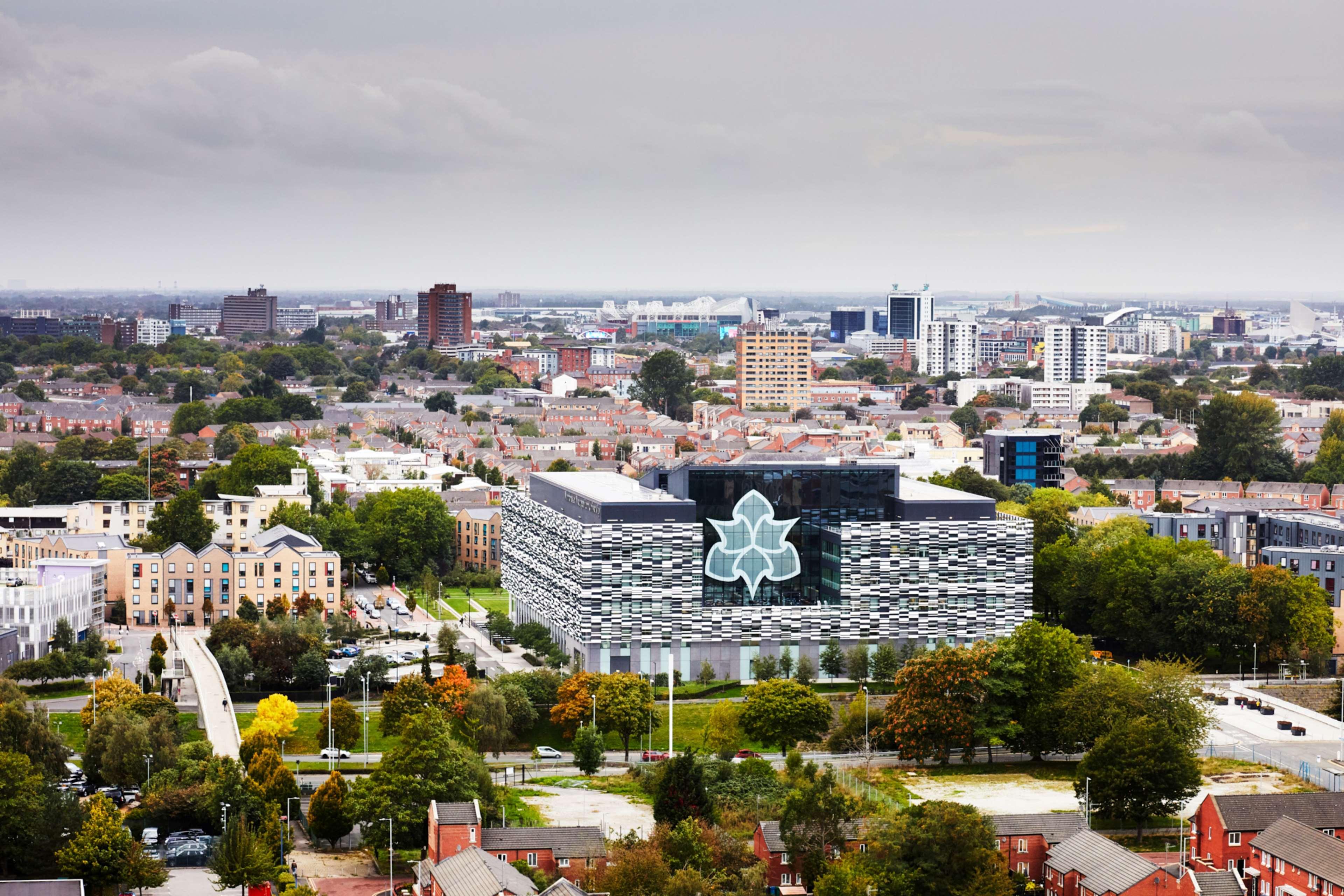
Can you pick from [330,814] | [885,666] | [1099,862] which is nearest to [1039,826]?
[1099,862]

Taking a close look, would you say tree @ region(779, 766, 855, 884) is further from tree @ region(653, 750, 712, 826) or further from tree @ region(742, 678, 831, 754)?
tree @ region(742, 678, 831, 754)

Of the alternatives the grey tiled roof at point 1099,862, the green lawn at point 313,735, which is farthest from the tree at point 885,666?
the grey tiled roof at point 1099,862

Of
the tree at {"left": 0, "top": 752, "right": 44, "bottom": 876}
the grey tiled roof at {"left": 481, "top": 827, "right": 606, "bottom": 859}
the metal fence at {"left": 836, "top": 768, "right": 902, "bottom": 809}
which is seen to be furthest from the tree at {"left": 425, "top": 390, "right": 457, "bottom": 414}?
the grey tiled roof at {"left": 481, "top": 827, "right": 606, "bottom": 859}

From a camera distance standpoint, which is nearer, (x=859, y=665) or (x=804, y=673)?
(x=804, y=673)

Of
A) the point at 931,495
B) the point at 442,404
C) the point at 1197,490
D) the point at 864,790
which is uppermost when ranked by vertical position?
the point at 931,495

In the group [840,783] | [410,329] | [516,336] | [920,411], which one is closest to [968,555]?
[840,783]

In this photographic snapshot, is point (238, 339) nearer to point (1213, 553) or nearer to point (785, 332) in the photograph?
point (785, 332)

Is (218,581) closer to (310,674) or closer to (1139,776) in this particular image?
(310,674)
